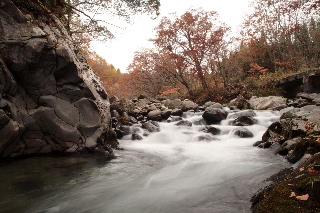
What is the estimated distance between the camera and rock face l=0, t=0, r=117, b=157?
283 inches

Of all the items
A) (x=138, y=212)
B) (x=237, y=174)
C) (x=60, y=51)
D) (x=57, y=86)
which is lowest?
(x=138, y=212)

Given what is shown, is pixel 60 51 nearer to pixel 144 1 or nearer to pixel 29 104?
pixel 29 104

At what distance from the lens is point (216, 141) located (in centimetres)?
998

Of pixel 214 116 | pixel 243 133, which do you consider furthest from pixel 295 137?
pixel 214 116

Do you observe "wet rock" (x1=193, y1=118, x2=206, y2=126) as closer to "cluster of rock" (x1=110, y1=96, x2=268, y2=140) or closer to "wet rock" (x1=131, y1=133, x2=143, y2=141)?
"cluster of rock" (x1=110, y1=96, x2=268, y2=140)

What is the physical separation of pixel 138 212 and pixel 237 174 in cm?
260

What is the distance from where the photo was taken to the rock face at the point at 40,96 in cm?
720

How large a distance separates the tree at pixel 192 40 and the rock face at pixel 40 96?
13.4m

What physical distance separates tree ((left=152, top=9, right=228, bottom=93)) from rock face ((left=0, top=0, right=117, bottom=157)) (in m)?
13.4

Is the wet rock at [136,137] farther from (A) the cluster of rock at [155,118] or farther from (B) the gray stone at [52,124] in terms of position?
(B) the gray stone at [52,124]

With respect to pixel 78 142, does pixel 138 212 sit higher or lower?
lower

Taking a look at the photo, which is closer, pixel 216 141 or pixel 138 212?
pixel 138 212

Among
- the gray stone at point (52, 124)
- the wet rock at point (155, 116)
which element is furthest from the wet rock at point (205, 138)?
the gray stone at point (52, 124)

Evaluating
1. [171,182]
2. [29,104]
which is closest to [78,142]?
[29,104]
